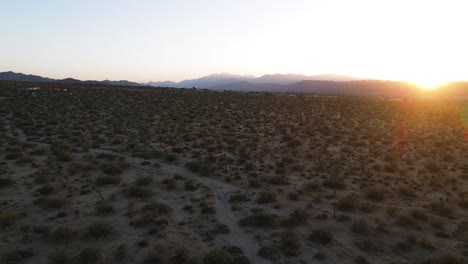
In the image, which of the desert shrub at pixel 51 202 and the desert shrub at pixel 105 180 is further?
the desert shrub at pixel 105 180

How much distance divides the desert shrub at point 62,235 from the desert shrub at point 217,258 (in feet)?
17.2

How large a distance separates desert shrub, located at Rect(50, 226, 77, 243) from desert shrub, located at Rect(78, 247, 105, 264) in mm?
1575

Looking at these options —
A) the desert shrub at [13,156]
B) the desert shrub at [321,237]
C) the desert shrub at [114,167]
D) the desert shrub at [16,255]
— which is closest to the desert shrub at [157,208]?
the desert shrub at [16,255]

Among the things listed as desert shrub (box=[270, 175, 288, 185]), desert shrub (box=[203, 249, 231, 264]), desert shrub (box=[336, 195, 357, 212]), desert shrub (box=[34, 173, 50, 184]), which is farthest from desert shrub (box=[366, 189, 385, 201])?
desert shrub (box=[34, 173, 50, 184])

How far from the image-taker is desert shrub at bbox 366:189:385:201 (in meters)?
18.1

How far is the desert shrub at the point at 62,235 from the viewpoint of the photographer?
13130 mm

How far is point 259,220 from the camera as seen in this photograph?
15.1 meters

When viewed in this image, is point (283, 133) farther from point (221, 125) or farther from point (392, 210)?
point (392, 210)

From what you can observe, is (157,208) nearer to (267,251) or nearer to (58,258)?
(58,258)

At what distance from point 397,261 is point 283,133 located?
25.0 meters

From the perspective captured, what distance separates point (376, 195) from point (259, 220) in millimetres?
6865

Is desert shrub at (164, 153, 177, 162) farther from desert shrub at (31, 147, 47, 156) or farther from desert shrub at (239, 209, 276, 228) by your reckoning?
desert shrub at (239, 209, 276, 228)

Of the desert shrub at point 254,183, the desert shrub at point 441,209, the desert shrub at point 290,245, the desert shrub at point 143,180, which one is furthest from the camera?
the desert shrub at point 254,183

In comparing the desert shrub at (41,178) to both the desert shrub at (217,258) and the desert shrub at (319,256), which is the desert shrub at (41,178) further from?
the desert shrub at (319,256)
